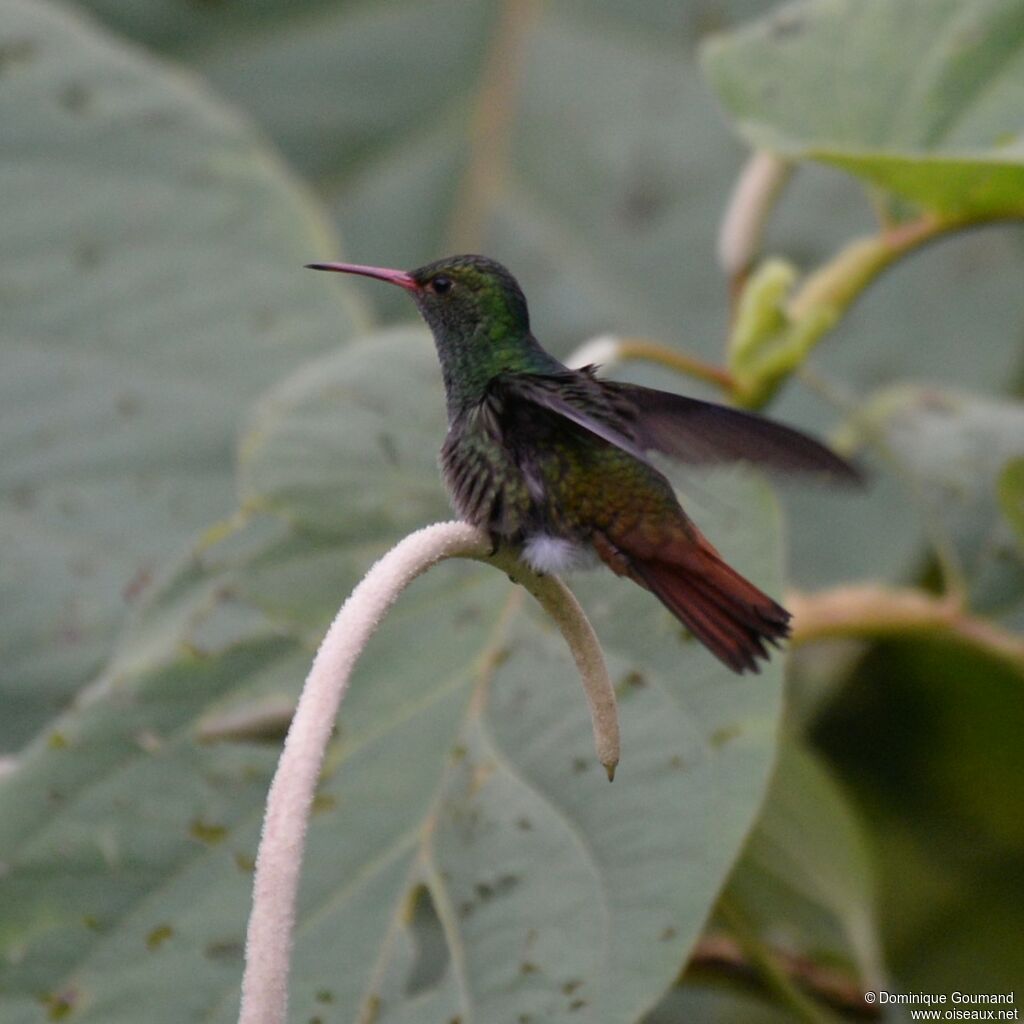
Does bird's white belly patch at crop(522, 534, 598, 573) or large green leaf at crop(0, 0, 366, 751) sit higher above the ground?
bird's white belly patch at crop(522, 534, 598, 573)

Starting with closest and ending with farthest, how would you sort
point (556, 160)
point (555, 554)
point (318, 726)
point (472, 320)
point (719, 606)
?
point (318, 726), point (719, 606), point (555, 554), point (472, 320), point (556, 160)

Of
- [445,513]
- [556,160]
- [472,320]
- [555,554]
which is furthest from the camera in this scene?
[556,160]

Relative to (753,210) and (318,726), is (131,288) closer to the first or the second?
(753,210)

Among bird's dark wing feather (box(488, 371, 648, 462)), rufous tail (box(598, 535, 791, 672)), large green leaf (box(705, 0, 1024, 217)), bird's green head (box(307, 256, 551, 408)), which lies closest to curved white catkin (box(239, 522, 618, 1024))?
rufous tail (box(598, 535, 791, 672))

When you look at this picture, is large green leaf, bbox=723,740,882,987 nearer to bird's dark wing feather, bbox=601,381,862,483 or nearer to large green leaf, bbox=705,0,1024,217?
bird's dark wing feather, bbox=601,381,862,483

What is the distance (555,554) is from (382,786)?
0.88 ft

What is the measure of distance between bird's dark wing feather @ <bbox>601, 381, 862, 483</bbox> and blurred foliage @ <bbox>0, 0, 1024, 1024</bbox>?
0.60 ft

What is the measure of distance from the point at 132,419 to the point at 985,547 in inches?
43.8

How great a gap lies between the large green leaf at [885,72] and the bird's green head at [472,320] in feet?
1.45

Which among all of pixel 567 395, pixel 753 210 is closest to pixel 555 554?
pixel 567 395

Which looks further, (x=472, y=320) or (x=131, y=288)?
(x=131, y=288)

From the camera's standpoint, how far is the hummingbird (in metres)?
1.24

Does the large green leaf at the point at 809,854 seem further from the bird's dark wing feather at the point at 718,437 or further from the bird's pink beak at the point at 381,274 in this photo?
the bird's pink beak at the point at 381,274

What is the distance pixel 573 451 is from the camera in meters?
1.44
